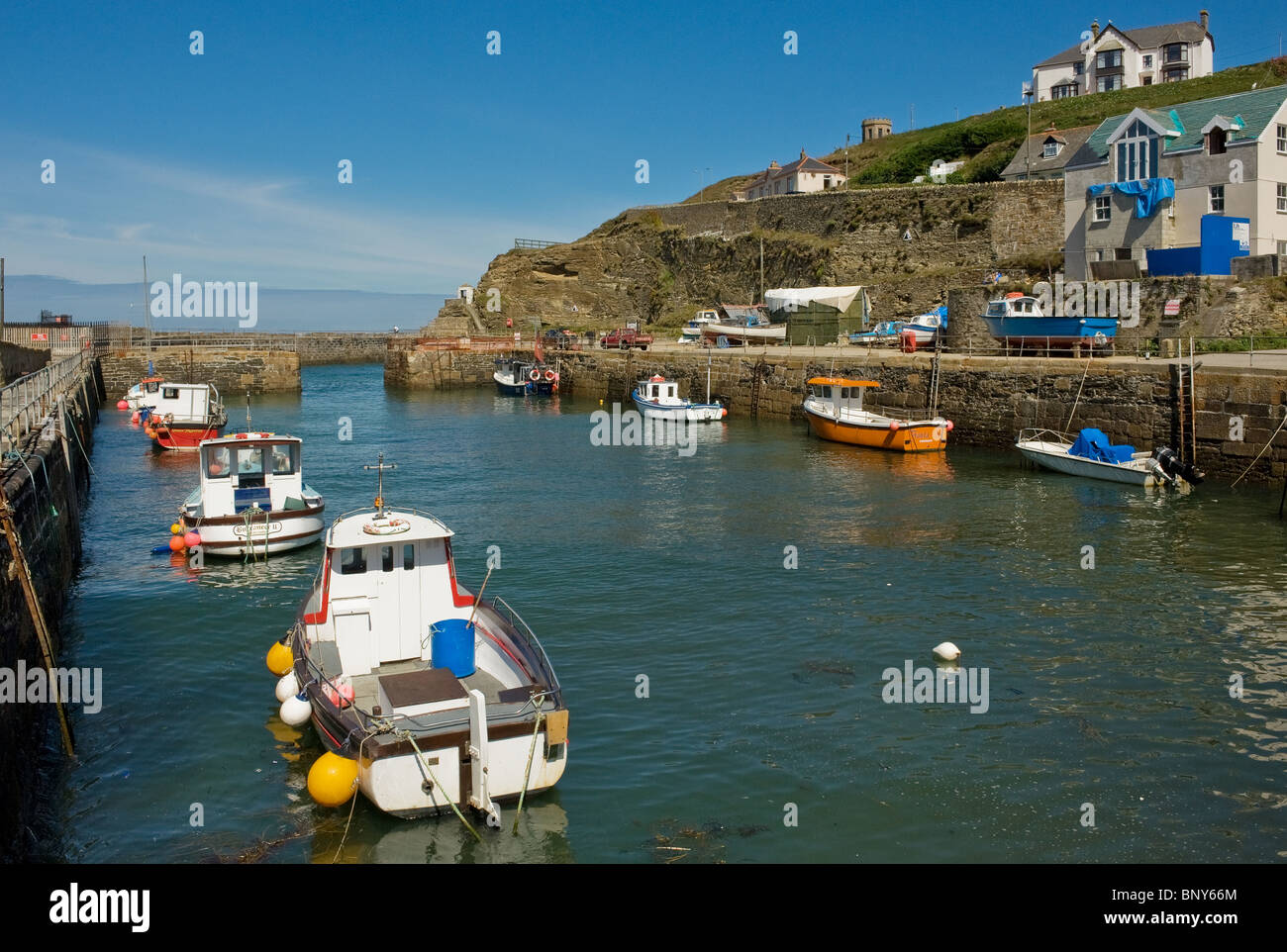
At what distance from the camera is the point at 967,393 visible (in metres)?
37.7

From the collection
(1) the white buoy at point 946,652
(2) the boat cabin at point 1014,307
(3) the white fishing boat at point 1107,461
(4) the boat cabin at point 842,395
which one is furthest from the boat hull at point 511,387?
(1) the white buoy at point 946,652

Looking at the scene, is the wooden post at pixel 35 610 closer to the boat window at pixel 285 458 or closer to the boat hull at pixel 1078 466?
the boat window at pixel 285 458

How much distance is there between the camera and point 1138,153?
146 feet

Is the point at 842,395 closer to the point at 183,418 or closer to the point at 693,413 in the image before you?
the point at 693,413

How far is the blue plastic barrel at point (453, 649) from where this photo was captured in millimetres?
13188

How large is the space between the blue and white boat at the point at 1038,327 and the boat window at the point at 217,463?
27.0 m

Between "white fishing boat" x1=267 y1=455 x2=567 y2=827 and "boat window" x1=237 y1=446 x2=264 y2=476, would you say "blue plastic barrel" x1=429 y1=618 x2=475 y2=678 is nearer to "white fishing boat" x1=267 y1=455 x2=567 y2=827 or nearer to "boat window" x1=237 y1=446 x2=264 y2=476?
"white fishing boat" x1=267 y1=455 x2=567 y2=827

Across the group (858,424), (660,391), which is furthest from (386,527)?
(660,391)

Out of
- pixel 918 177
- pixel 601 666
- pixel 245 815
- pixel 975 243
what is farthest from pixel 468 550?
pixel 918 177

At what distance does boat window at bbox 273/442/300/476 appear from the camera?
2355 cm

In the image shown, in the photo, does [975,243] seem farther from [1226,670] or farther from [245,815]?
Answer: [245,815]

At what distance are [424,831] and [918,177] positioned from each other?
77.8m

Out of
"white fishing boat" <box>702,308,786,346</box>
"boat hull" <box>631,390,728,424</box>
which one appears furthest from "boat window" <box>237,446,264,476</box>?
"white fishing boat" <box>702,308,786,346</box>

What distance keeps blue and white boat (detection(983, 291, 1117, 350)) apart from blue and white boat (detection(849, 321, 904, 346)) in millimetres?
11410
